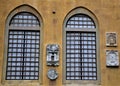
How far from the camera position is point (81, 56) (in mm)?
17141

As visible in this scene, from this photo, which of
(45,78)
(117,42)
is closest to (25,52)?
(45,78)

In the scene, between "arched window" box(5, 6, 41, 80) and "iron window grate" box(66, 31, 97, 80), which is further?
"iron window grate" box(66, 31, 97, 80)

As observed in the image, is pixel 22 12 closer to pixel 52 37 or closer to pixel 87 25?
pixel 52 37

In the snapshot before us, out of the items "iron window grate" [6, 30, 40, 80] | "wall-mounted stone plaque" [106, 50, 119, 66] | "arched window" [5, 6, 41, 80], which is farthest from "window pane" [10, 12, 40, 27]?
"wall-mounted stone plaque" [106, 50, 119, 66]

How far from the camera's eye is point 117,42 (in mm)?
17094

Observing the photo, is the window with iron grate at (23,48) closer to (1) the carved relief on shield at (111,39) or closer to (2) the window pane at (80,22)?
(2) the window pane at (80,22)

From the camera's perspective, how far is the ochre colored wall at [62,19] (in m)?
16.7

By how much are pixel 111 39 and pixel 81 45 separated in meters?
1.41

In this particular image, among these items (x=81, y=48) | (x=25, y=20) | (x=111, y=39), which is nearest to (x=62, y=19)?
(x=81, y=48)

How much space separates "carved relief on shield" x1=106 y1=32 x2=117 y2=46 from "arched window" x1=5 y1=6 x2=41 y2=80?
10.5ft

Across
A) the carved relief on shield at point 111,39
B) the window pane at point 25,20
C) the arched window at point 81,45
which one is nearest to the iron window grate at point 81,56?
the arched window at point 81,45

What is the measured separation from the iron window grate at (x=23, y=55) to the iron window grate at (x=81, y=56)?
1.46 meters

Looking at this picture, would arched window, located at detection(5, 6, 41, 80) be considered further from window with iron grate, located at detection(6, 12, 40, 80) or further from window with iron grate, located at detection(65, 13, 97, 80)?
window with iron grate, located at detection(65, 13, 97, 80)

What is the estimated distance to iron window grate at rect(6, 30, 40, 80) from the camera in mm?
16750
